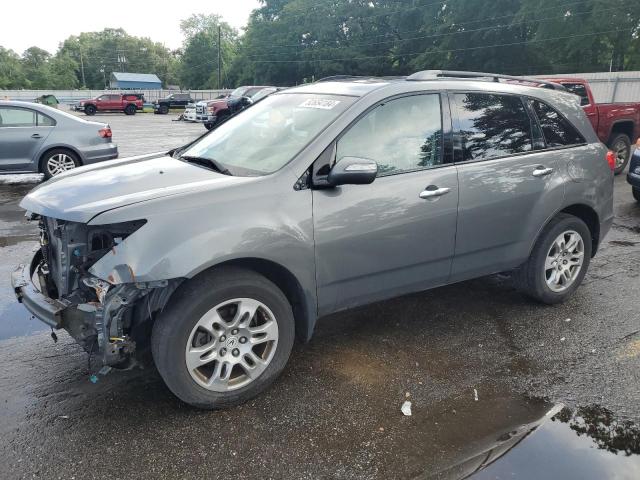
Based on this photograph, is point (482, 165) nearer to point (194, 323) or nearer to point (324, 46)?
point (194, 323)

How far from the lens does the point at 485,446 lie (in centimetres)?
284

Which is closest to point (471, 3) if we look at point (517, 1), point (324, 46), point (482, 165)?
point (517, 1)

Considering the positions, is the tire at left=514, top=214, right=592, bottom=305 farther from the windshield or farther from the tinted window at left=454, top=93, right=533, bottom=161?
the windshield

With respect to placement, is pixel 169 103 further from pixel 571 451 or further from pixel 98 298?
pixel 571 451

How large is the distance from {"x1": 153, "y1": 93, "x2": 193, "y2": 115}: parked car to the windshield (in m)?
41.1

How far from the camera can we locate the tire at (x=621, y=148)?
1087cm

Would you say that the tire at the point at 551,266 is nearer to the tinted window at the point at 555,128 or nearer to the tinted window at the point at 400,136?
the tinted window at the point at 555,128

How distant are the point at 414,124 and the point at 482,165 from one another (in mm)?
620

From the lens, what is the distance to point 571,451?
2834 mm

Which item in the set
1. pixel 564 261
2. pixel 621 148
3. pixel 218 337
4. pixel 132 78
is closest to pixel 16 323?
pixel 218 337

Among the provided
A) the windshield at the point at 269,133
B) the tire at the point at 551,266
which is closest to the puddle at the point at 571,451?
the tire at the point at 551,266

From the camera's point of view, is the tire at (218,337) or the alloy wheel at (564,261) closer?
the tire at (218,337)

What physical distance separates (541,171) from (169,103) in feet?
142

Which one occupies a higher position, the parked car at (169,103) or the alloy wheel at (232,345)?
the parked car at (169,103)
